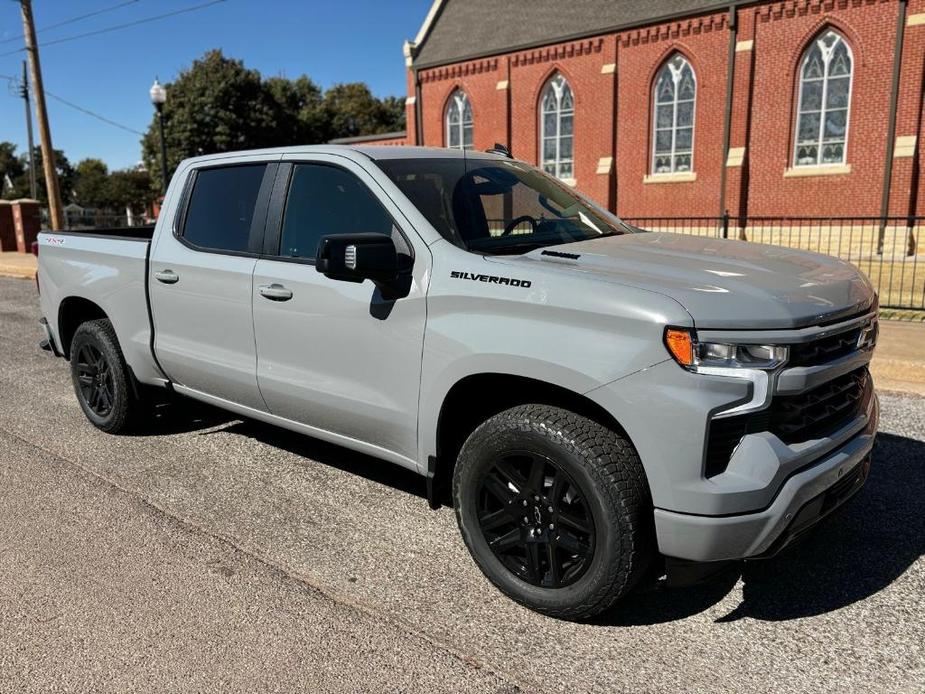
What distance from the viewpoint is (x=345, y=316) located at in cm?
Result: 361

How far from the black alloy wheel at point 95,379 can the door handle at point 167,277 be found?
99 cm

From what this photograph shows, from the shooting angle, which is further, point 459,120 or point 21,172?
point 21,172

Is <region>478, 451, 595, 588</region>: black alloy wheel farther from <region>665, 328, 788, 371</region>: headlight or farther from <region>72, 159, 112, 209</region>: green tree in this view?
<region>72, 159, 112, 209</region>: green tree

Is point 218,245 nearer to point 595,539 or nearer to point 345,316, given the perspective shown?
point 345,316

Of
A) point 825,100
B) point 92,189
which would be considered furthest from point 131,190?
point 825,100

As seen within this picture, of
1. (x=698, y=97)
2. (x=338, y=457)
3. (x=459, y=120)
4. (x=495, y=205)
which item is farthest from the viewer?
(x=459, y=120)

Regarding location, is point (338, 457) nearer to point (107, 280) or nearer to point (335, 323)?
point (335, 323)

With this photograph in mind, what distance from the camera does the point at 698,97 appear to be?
76.6 feet

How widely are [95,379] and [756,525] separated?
15.7 ft

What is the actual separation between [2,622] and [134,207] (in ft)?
290

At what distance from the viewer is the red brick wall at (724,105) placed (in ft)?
66.3

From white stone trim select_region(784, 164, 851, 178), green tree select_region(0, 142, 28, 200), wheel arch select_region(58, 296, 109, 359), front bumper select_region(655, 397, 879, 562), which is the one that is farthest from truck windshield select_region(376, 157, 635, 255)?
green tree select_region(0, 142, 28, 200)

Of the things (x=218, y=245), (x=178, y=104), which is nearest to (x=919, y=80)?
(x=218, y=245)

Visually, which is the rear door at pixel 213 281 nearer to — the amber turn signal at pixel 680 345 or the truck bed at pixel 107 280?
the truck bed at pixel 107 280
